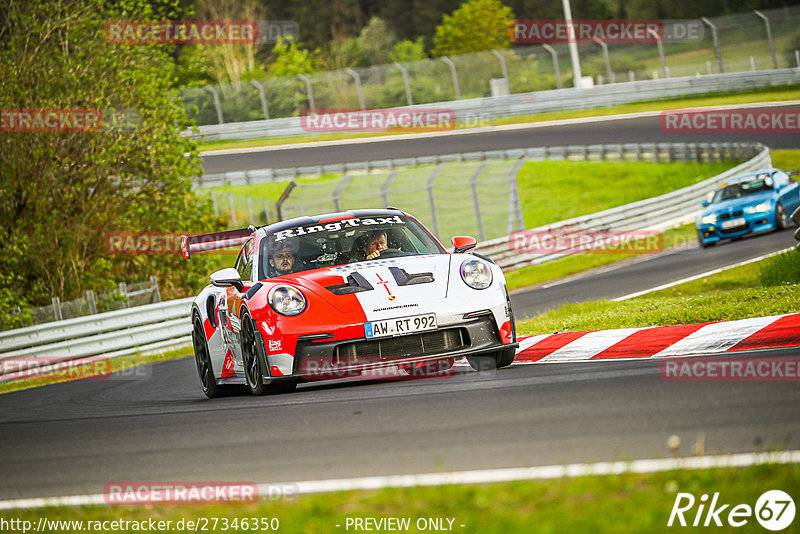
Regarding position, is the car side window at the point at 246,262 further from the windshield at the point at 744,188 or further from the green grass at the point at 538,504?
the windshield at the point at 744,188

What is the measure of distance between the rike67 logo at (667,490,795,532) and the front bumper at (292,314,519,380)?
4300 mm

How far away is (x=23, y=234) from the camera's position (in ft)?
65.6

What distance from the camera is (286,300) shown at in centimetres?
797

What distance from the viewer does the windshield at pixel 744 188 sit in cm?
2078

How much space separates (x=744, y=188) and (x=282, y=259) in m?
14.5

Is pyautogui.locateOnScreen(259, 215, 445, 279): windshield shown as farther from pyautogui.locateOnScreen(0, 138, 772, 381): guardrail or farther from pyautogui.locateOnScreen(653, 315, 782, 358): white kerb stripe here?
pyautogui.locateOnScreen(0, 138, 772, 381): guardrail

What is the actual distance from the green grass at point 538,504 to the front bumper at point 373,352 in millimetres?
3375

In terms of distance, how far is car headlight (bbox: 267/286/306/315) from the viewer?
791cm

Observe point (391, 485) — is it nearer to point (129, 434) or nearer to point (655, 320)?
point (129, 434)

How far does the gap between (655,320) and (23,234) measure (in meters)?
14.1

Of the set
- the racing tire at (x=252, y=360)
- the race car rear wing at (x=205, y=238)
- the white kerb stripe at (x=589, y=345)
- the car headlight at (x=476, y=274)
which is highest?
the race car rear wing at (x=205, y=238)

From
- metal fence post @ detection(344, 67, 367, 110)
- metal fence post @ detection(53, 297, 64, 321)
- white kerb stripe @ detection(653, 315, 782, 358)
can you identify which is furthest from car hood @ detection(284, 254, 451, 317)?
metal fence post @ detection(344, 67, 367, 110)

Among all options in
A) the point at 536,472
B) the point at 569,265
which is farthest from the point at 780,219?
the point at 536,472

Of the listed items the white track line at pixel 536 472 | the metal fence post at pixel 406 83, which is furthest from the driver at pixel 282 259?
the metal fence post at pixel 406 83
